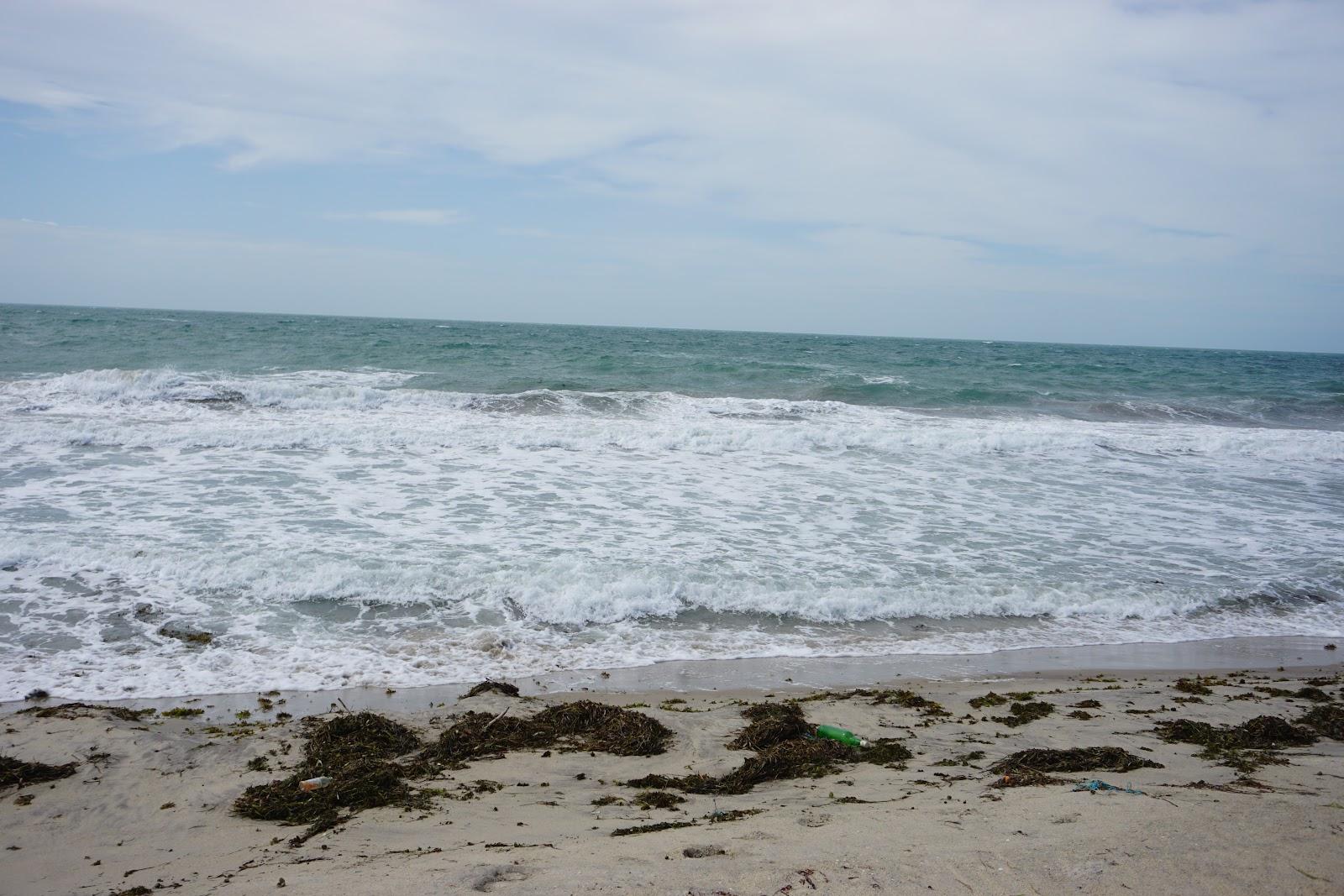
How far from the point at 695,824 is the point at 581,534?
6162 millimetres

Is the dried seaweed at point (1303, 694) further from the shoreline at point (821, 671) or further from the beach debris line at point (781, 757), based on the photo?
the beach debris line at point (781, 757)

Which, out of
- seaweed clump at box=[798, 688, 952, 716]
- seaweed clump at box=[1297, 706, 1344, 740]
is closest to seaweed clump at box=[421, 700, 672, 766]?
seaweed clump at box=[798, 688, 952, 716]

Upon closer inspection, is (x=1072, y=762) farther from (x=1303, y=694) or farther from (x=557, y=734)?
(x=557, y=734)

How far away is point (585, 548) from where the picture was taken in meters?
9.09

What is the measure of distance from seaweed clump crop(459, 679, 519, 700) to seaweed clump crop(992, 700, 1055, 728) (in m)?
3.47

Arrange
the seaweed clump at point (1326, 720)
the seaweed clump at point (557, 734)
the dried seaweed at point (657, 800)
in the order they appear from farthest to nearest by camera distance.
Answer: the seaweed clump at point (1326, 720)
the seaweed clump at point (557, 734)
the dried seaweed at point (657, 800)

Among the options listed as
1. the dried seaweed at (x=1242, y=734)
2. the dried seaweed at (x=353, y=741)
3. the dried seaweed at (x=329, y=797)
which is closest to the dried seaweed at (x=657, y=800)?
the dried seaweed at (x=329, y=797)

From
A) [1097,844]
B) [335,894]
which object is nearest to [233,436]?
[335,894]

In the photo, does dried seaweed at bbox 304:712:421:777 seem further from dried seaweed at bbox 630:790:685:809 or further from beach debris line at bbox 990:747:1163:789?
beach debris line at bbox 990:747:1163:789

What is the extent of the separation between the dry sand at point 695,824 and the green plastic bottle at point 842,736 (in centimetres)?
25

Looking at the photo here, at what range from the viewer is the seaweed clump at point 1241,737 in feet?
15.2

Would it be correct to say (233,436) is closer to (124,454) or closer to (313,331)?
Result: (124,454)

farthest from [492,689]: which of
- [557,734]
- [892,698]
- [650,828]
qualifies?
[892,698]

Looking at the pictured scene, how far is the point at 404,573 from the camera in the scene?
26.2 feet
